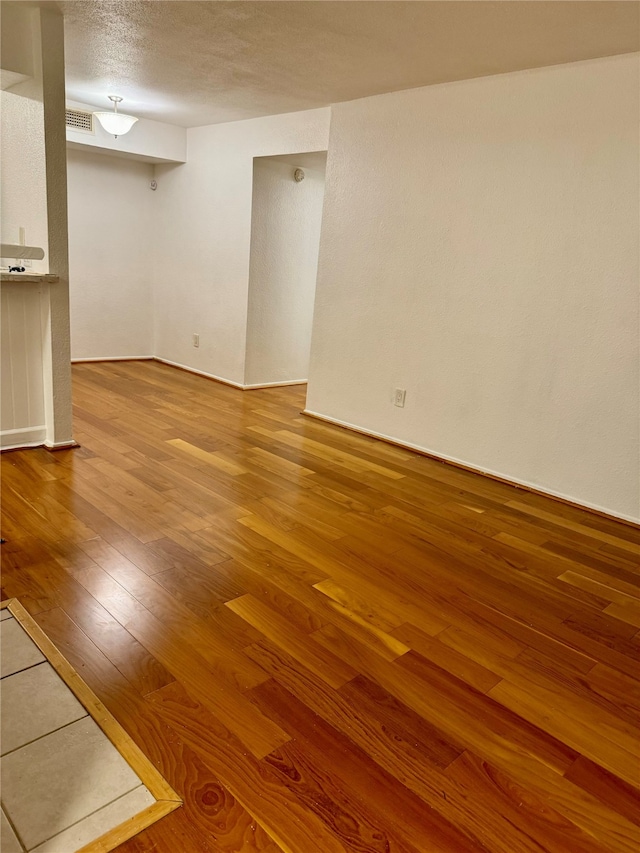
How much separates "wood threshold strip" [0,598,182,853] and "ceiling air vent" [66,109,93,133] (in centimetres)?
429

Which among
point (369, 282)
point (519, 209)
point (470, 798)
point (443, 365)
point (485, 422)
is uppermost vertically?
point (519, 209)

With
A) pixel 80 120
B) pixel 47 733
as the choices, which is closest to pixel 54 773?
pixel 47 733

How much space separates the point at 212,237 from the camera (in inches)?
209

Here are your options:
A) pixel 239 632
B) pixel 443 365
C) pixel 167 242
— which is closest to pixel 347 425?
pixel 443 365

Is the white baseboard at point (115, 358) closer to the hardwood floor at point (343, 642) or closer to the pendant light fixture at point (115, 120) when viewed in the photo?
the pendant light fixture at point (115, 120)

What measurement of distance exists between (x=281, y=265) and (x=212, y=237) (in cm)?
69

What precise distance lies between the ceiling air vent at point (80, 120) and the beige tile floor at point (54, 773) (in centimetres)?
453

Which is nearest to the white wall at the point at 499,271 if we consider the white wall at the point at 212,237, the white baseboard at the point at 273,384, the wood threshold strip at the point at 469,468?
the wood threshold strip at the point at 469,468

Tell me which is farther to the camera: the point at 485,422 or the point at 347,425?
the point at 347,425

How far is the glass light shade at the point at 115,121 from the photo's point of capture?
4238 mm

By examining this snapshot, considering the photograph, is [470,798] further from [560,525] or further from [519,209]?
[519,209]

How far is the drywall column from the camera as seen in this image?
284 cm

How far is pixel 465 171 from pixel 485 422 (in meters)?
1.46

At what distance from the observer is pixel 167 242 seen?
19.2 ft
